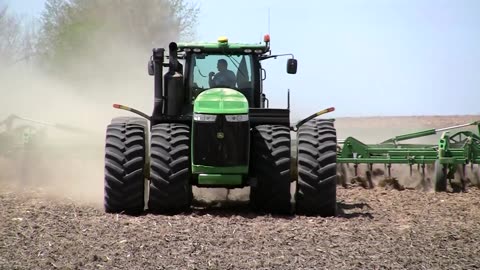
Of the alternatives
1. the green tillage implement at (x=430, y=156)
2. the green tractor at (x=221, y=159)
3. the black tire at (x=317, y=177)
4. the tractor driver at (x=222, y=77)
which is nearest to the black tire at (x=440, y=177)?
the green tillage implement at (x=430, y=156)

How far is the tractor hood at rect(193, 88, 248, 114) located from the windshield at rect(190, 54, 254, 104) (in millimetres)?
811

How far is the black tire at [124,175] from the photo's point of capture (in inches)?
371

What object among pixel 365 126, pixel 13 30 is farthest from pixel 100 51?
pixel 365 126

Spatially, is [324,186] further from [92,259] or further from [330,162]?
[92,259]

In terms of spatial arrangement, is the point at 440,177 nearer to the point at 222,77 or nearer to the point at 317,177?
the point at 317,177

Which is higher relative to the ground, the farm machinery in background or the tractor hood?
the tractor hood

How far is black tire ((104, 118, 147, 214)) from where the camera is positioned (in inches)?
371

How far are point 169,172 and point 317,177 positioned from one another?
6.09 feet

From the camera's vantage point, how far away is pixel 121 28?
2883cm

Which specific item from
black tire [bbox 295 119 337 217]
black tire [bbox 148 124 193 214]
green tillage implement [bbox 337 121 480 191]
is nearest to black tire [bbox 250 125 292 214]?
black tire [bbox 295 119 337 217]

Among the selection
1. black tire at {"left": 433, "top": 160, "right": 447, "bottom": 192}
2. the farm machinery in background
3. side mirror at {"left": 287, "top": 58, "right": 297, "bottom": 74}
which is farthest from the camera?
the farm machinery in background

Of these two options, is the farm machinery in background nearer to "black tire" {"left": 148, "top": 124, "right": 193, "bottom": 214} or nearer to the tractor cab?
the tractor cab

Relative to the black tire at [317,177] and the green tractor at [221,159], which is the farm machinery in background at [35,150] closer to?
the green tractor at [221,159]

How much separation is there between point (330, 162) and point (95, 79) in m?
19.4
